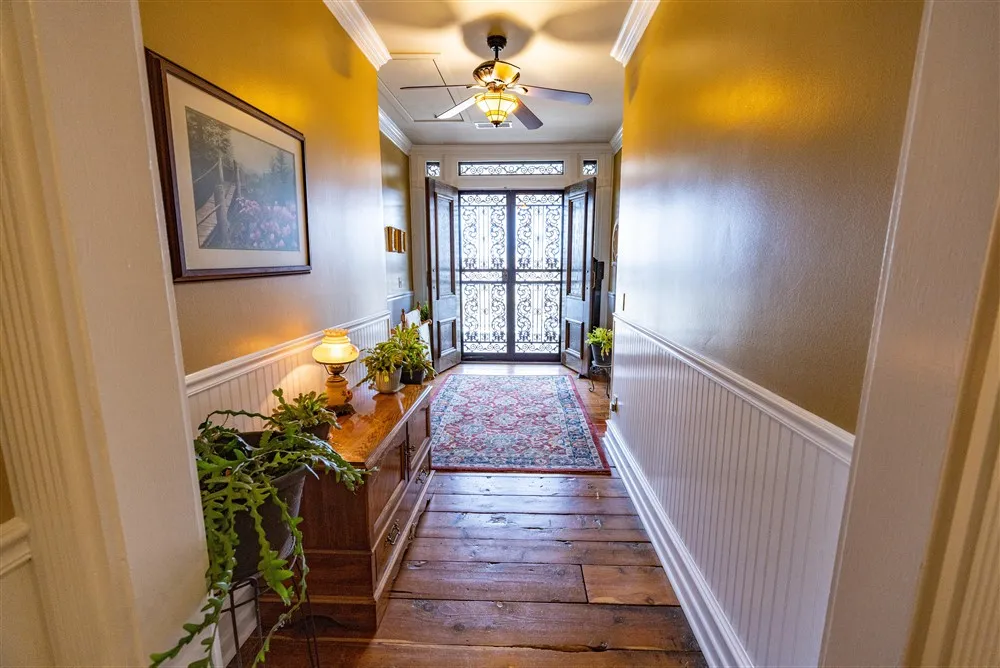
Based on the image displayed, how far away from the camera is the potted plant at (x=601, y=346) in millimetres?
4418

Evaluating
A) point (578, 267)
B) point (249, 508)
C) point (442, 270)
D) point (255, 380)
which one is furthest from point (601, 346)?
point (249, 508)

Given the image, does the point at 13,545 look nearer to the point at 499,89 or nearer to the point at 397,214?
the point at 499,89

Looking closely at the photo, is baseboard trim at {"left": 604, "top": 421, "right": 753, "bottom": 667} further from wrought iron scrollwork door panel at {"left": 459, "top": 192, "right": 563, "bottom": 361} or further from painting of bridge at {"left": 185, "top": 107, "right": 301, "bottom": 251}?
wrought iron scrollwork door panel at {"left": 459, "top": 192, "right": 563, "bottom": 361}

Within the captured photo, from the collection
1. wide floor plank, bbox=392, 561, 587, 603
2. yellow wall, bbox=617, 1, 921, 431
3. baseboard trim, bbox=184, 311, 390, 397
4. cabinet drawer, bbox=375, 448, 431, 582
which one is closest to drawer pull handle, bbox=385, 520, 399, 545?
cabinet drawer, bbox=375, 448, 431, 582

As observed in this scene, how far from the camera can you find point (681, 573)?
68.0 inches

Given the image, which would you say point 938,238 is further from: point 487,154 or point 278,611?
point 487,154

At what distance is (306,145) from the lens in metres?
2.04

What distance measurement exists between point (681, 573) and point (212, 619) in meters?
1.72

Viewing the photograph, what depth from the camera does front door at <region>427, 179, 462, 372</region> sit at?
5.04 meters

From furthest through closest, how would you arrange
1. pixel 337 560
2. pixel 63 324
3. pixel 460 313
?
pixel 460 313 → pixel 337 560 → pixel 63 324

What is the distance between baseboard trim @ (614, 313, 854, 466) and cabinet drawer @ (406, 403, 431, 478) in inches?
53.5

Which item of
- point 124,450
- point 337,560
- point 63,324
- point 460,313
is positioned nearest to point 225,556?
point 124,450

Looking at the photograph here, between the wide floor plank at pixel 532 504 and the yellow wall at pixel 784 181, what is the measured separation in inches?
44.0

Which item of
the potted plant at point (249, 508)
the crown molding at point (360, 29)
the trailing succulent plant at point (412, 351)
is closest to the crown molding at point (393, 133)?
the crown molding at point (360, 29)
